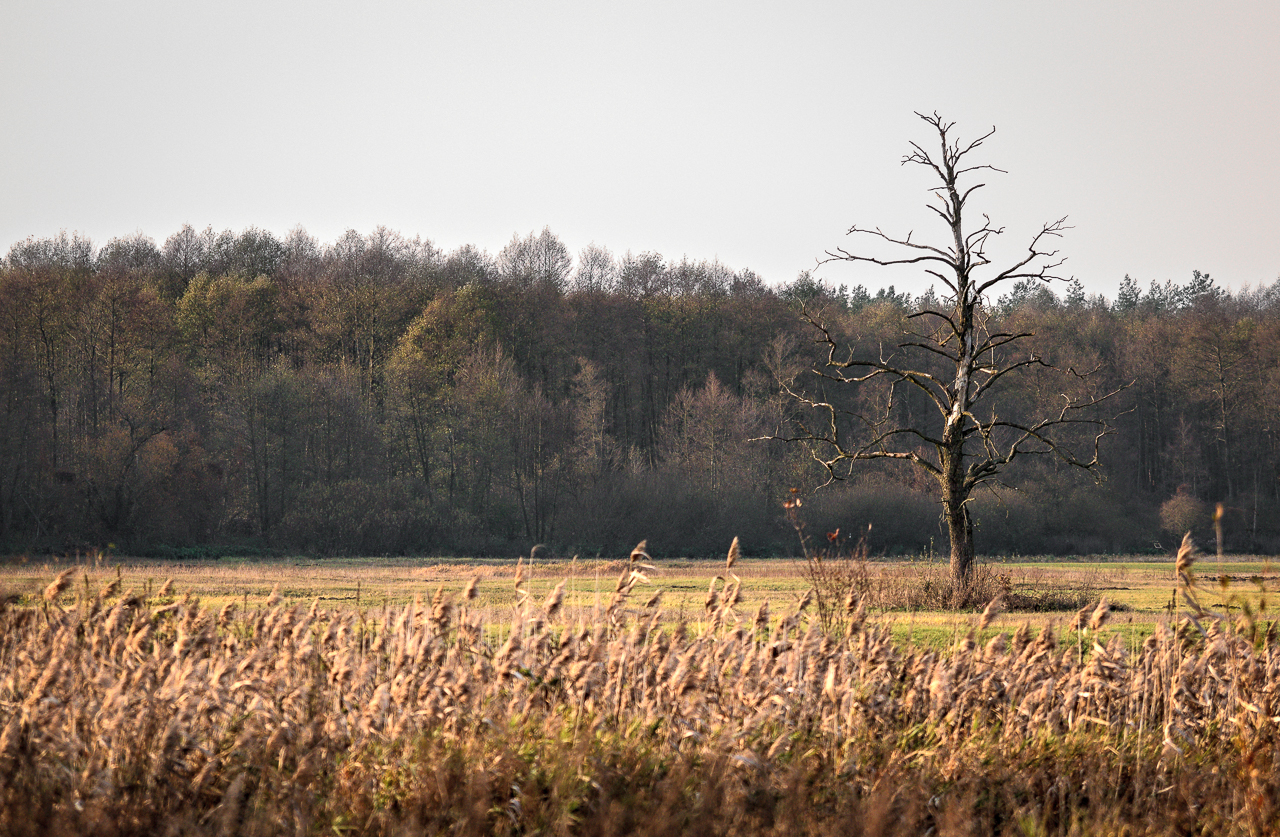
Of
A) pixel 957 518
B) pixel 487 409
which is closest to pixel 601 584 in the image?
pixel 957 518

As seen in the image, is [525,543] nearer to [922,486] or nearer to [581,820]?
[922,486]

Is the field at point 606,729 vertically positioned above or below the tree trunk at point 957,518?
below

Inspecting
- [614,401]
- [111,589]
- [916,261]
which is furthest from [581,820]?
[614,401]

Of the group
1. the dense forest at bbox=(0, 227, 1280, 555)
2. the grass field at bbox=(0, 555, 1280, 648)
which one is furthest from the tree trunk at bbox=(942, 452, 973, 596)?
the dense forest at bbox=(0, 227, 1280, 555)

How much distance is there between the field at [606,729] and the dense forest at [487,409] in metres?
38.3

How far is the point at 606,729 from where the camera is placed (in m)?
6.65

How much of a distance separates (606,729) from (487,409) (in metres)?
48.8

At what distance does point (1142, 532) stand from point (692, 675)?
191 ft

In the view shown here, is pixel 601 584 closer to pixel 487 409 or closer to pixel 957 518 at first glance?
pixel 957 518

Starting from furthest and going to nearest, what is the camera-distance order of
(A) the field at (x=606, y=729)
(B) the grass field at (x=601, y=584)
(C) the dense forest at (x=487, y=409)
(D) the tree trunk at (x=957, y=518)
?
(C) the dense forest at (x=487, y=409), (D) the tree trunk at (x=957, y=518), (B) the grass field at (x=601, y=584), (A) the field at (x=606, y=729)

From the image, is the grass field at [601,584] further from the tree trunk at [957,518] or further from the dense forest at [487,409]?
the dense forest at [487,409]

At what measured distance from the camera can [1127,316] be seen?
3078 inches

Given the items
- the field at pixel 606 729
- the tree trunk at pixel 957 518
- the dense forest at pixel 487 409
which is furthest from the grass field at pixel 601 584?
the dense forest at pixel 487 409

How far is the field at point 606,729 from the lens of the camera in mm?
5477
